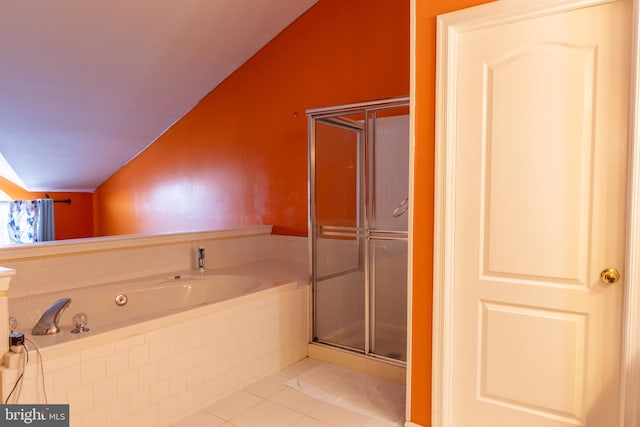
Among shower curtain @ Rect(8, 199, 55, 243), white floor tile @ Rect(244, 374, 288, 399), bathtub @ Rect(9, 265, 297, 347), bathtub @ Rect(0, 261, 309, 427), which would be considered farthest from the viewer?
shower curtain @ Rect(8, 199, 55, 243)

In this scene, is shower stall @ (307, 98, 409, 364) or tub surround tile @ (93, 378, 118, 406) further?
shower stall @ (307, 98, 409, 364)

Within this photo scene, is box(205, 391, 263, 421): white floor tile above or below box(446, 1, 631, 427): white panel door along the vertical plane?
below

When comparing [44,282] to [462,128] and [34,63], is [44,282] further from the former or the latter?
[462,128]

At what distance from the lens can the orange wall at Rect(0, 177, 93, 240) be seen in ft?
16.5

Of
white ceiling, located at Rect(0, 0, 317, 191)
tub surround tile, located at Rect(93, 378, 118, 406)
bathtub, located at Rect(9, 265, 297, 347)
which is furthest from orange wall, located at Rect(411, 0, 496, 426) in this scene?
white ceiling, located at Rect(0, 0, 317, 191)

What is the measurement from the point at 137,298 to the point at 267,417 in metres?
1.17

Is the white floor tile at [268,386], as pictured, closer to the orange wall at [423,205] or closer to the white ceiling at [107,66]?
the orange wall at [423,205]

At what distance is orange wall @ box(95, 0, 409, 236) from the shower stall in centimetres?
55

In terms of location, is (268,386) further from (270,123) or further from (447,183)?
(270,123)

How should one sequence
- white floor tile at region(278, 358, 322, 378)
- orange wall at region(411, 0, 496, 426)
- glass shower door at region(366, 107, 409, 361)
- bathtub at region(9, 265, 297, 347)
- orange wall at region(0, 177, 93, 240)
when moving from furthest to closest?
orange wall at region(0, 177, 93, 240), glass shower door at region(366, 107, 409, 361), white floor tile at region(278, 358, 322, 378), bathtub at region(9, 265, 297, 347), orange wall at region(411, 0, 496, 426)

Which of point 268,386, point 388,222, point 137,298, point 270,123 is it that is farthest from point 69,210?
point 388,222

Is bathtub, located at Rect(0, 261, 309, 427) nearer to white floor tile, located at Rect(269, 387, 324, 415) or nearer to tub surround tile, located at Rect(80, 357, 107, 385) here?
tub surround tile, located at Rect(80, 357, 107, 385)

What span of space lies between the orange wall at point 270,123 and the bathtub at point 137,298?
91 cm

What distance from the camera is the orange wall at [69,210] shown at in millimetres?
5044
